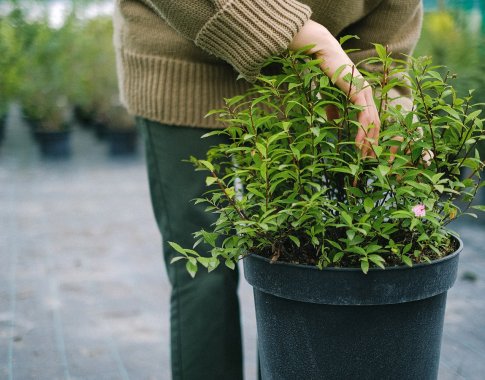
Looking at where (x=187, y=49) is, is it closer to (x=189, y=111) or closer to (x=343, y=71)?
(x=189, y=111)

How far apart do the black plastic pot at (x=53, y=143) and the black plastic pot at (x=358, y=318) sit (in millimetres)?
6520

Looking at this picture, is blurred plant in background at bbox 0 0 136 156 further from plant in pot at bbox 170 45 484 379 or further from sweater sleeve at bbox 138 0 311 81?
plant in pot at bbox 170 45 484 379

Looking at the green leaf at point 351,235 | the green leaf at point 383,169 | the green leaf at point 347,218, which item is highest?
the green leaf at point 383,169

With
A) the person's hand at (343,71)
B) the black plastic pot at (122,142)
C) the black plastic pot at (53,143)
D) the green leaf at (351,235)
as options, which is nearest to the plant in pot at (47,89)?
the black plastic pot at (53,143)

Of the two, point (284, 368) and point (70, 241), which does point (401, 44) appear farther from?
point (70, 241)

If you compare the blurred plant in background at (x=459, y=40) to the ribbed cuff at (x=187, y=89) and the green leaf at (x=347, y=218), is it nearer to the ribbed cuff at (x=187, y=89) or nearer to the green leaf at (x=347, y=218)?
the ribbed cuff at (x=187, y=89)

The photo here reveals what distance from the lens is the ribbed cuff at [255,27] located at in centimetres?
146

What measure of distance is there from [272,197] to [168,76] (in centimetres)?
60

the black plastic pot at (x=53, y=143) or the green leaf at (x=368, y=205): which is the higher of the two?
the green leaf at (x=368, y=205)

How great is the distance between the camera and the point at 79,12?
28.7 ft

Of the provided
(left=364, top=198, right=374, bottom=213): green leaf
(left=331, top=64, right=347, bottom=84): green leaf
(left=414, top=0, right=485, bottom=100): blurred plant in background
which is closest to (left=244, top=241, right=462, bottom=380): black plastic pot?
(left=364, top=198, right=374, bottom=213): green leaf

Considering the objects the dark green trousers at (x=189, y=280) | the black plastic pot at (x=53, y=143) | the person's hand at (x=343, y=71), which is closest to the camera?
the person's hand at (x=343, y=71)

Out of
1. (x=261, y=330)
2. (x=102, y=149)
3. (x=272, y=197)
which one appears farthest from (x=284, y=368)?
(x=102, y=149)

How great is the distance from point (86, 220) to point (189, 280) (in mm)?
3464
